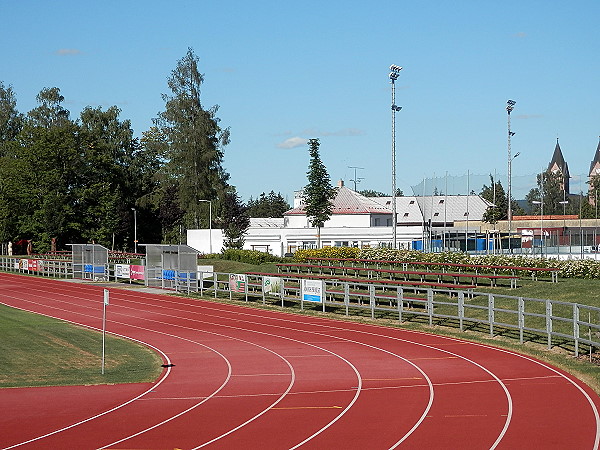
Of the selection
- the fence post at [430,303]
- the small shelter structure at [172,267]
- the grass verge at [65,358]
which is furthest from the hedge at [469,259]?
the grass verge at [65,358]

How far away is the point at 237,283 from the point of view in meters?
37.3

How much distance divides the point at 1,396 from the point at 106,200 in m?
65.4

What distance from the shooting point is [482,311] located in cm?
2761

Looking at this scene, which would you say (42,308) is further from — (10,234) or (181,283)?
(10,234)

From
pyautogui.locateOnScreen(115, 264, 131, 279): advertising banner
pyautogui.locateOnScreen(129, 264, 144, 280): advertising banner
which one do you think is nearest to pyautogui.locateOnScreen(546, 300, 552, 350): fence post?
pyautogui.locateOnScreen(129, 264, 144, 280): advertising banner

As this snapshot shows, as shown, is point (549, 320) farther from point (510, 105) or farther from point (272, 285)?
point (510, 105)

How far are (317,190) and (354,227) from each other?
8.83 meters

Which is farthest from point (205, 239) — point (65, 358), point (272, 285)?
point (65, 358)

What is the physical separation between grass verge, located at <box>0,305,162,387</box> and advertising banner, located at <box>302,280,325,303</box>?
8.51m

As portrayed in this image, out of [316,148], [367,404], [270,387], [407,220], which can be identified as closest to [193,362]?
[270,387]

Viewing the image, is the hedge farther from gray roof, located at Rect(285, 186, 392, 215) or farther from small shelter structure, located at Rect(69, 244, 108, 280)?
gray roof, located at Rect(285, 186, 392, 215)

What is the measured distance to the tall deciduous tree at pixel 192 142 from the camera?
76062 mm

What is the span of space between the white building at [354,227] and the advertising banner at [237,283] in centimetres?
2339

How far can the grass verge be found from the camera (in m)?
18.3
